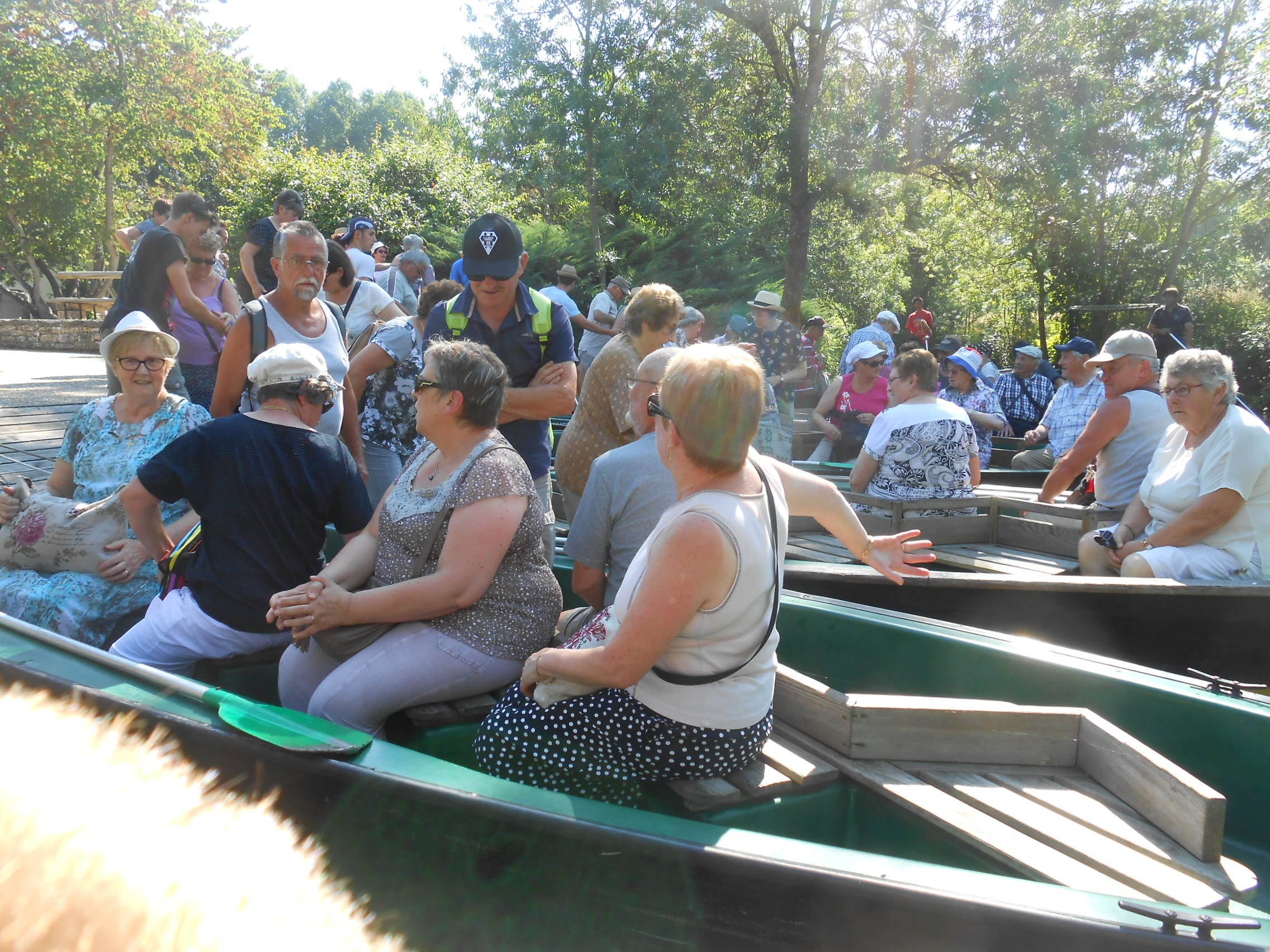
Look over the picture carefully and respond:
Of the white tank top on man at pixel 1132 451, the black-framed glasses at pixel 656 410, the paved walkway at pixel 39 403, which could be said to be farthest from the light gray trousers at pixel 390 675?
the white tank top on man at pixel 1132 451

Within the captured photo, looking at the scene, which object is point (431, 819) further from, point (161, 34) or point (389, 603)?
point (161, 34)

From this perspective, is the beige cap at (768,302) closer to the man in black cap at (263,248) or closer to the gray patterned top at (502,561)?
the man in black cap at (263,248)

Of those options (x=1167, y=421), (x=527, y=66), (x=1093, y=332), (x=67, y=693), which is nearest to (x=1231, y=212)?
(x=1093, y=332)

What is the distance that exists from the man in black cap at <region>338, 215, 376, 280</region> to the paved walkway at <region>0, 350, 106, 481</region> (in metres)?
2.66

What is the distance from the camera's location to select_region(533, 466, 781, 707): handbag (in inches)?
84.0

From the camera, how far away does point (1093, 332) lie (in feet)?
63.9

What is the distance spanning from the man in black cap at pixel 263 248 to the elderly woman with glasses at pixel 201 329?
354 mm

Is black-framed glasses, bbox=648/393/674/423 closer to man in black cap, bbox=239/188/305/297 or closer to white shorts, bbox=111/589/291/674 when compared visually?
white shorts, bbox=111/589/291/674

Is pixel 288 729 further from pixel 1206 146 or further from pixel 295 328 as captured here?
pixel 1206 146

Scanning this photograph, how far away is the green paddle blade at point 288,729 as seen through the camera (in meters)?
2.11

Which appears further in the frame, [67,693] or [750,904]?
[67,693]

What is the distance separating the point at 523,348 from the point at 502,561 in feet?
4.59

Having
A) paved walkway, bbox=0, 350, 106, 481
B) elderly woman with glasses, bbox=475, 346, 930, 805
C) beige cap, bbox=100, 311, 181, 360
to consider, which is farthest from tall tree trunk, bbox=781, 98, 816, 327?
elderly woman with glasses, bbox=475, 346, 930, 805

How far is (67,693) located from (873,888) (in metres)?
1.98
